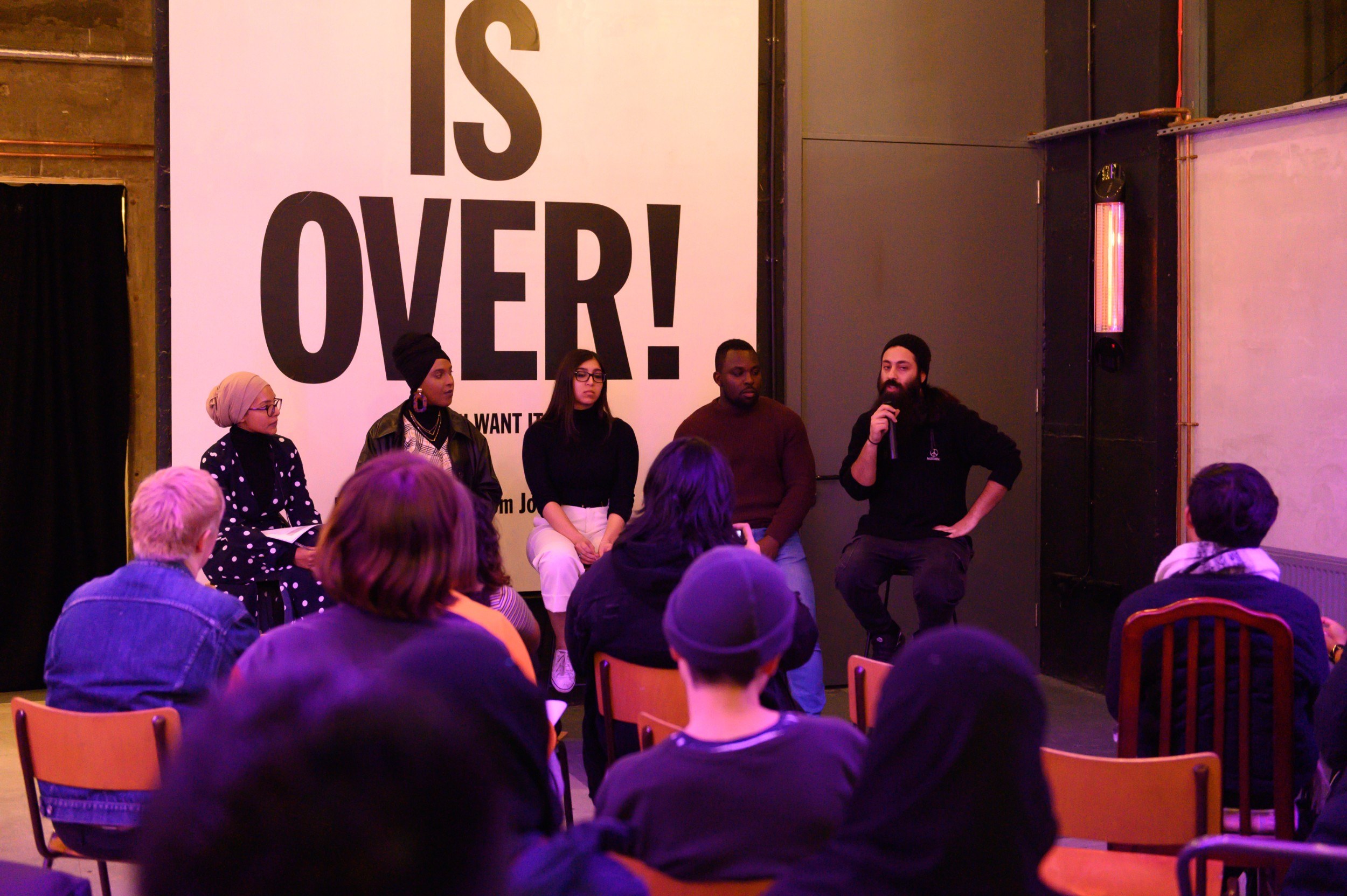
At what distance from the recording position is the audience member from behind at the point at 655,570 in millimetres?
2918

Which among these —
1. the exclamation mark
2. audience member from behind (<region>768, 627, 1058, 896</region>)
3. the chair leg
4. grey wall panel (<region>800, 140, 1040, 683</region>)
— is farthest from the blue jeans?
audience member from behind (<region>768, 627, 1058, 896</region>)

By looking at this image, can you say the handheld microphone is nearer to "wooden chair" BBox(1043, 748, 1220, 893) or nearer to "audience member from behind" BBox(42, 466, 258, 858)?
"wooden chair" BBox(1043, 748, 1220, 893)

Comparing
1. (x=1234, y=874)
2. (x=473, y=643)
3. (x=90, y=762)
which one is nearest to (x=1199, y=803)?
(x=1234, y=874)

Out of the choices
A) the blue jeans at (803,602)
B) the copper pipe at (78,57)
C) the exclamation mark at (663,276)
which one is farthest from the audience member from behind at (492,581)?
the copper pipe at (78,57)

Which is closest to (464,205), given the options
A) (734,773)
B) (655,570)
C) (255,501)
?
(255,501)

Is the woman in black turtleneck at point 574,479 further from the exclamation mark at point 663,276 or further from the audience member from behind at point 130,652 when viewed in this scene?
the audience member from behind at point 130,652

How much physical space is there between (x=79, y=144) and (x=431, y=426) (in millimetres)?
2676

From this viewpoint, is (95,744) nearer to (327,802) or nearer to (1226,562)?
(327,802)

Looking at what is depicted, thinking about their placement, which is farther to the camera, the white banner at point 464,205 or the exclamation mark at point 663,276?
the exclamation mark at point 663,276

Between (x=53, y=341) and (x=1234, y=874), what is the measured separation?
5292mm

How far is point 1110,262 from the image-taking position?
17.3 ft

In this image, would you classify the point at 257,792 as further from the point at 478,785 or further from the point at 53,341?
the point at 53,341

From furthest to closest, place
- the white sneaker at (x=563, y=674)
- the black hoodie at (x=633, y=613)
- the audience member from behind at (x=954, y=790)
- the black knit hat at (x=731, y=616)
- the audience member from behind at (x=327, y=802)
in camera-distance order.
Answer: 1. the white sneaker at (x=563, y=674)
2. the black hoodie at (x=633, y=613)
3. the black knit hat at (x=731, y=616)
4. the audience member from behind at (x=954, y=790)
5. the audience member from behind at (x=327, y=802)

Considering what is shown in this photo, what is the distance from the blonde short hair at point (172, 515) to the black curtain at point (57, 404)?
359 cm
